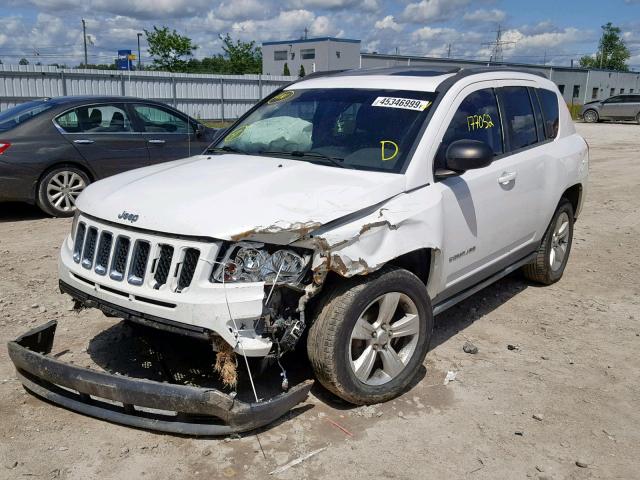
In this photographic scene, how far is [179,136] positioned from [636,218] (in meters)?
6.97

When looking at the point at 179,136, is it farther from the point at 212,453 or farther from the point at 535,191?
the point at 212,453

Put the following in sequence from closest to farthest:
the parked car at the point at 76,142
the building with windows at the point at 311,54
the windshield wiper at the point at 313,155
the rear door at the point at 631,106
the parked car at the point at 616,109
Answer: the windshield wiper at the point at 313,155, the parked car at the point at 76,142, the rear door at the point at 631,106, the parked car at the point at 616,109, the building with windows at the point at 311,54

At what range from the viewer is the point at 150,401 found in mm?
3113

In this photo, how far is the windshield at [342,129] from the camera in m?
4.02

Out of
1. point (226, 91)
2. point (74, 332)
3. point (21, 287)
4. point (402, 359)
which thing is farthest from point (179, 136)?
point (226, 91)

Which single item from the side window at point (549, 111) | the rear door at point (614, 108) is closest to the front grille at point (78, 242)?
the side window at point (549, 111)

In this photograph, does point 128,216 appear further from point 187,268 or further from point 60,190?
point 60,190

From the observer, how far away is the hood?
3.15 metres

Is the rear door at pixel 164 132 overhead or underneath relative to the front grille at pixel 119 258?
overhead

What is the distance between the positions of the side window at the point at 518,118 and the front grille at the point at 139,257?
2865 millimetres

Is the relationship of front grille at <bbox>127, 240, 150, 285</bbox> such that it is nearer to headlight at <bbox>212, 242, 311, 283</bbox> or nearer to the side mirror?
headlight at <bbox>212, 242, 311, 283</bbox>

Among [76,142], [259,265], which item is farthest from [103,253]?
[76,142]

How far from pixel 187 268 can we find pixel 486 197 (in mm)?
2262

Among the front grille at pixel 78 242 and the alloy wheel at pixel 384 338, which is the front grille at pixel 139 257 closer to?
the front grille at pixel 78 242
